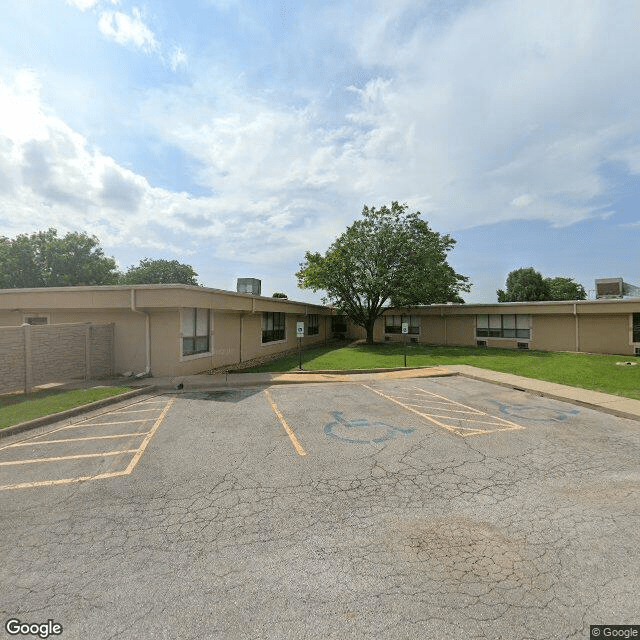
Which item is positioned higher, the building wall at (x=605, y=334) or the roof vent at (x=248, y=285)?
the roof vent at (x=248, y=285)

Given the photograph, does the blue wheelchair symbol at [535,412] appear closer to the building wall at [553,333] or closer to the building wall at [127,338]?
the building wall at [127,338]

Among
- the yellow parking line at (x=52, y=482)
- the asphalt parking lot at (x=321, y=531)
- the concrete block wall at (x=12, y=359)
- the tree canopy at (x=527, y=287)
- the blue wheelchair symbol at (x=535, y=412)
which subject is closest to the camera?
the asphalt parking lot at (x=321, y=531)

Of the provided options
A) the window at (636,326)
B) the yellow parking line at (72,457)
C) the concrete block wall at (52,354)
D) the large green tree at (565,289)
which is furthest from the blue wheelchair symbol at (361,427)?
the large green tree at (565,289)

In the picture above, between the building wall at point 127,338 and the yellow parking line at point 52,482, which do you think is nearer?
the yellow parking line at point 52,482

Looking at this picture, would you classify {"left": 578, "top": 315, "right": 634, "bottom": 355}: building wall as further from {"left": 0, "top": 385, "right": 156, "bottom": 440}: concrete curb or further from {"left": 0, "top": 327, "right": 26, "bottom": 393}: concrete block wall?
{"left": 0, "top": 327, "right": 26, "bottom": 393}: concrete block wall

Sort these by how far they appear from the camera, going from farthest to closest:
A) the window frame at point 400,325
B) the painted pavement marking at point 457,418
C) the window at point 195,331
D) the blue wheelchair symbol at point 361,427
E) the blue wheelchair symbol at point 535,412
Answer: the window frame at point 400,325
the window at point 195,331
the blue wheelchair symbol at point 535,412
the painted pavement marking at point 457,418
the blue wheelchair symbol at point 361,427

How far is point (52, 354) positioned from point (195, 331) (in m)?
5.21

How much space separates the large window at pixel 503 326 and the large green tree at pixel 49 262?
45.5 metres

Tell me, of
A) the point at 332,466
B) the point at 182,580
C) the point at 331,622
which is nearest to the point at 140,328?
the point at 332,466

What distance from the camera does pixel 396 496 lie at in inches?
199

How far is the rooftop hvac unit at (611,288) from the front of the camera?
2861cm

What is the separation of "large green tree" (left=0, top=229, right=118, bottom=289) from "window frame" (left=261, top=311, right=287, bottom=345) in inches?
1267

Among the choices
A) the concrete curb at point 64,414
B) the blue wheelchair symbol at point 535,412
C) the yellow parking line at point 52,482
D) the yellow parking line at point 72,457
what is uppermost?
the concrete curb at point 64,414

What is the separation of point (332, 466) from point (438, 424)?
3807 mm
